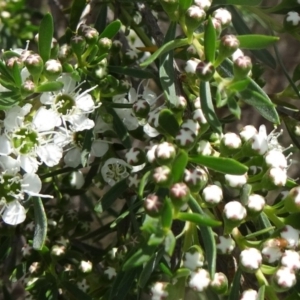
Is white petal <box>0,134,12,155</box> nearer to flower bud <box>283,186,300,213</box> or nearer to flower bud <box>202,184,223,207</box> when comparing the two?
flower bud <box>202,184,223,207</box>

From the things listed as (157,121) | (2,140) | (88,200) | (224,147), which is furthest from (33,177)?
(88,200)

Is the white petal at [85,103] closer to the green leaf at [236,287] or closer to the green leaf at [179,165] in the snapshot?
the green leaf at [179,165]

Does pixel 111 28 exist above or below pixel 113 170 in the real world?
above

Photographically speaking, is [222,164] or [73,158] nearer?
[222,164]

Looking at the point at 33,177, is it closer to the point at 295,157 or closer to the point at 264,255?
the point at 264,255

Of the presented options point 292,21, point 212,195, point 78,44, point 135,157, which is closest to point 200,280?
point 212,195

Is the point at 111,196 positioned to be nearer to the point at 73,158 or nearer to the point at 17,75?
the point at 73,158

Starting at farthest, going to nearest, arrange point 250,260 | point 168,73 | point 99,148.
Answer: point 99,148, point 168,73, point 250,260
